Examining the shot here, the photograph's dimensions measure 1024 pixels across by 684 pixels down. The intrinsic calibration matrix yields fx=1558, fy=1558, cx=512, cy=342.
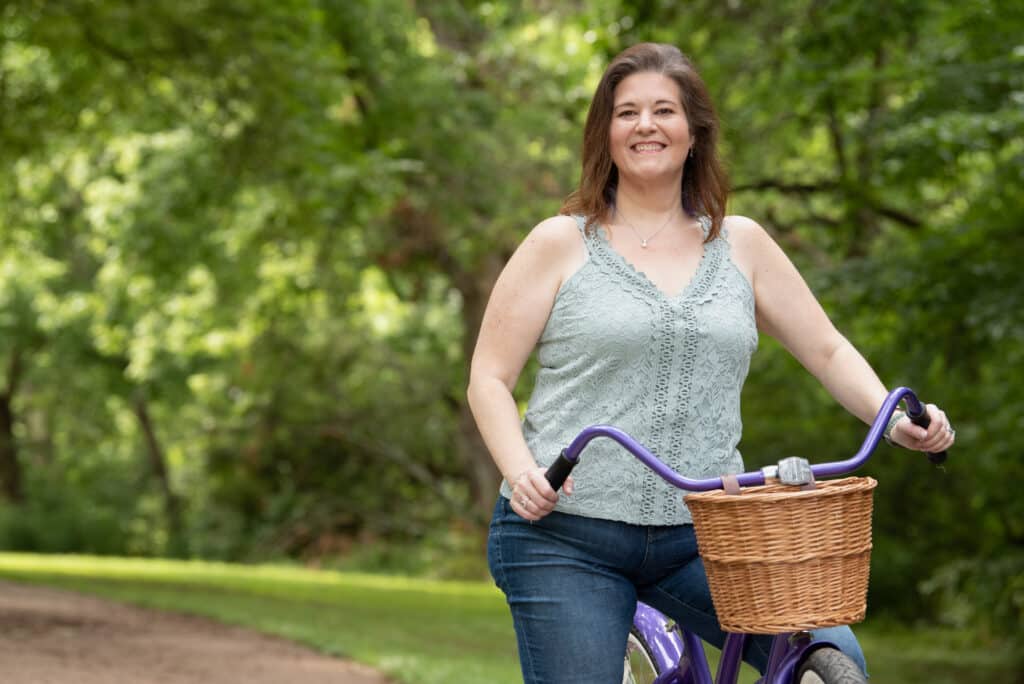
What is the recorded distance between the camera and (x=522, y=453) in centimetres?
303

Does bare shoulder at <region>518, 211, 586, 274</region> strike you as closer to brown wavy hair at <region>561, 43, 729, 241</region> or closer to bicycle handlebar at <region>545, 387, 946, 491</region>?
brown wavy hair at <region>561, 43, 729, 241</region>

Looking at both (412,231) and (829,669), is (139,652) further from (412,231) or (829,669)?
(412,231)

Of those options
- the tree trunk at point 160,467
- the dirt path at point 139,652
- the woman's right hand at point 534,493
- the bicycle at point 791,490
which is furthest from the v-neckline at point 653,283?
the tree trunk at point 160,467

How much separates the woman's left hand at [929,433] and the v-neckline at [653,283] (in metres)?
0.49

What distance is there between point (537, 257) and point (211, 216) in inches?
611

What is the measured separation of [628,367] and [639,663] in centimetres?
96

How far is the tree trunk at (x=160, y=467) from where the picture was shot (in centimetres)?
3172

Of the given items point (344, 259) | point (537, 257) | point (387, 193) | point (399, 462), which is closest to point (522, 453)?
point (537, 257)

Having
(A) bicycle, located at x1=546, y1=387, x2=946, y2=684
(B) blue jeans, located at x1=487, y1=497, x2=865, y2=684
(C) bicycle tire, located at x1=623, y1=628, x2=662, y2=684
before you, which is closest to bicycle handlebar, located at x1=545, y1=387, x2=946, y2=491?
(A) bicycle, located at x1=546, y1=387, x2=946, y2=684

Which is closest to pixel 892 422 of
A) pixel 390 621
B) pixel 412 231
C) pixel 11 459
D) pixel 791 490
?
pixel 791 490

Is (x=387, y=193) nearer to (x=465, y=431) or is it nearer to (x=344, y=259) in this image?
(x=344, y=259)

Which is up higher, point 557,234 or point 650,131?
point 650,131

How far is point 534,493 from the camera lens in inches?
114

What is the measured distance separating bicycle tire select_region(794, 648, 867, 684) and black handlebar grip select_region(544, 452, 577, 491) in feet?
1.82
